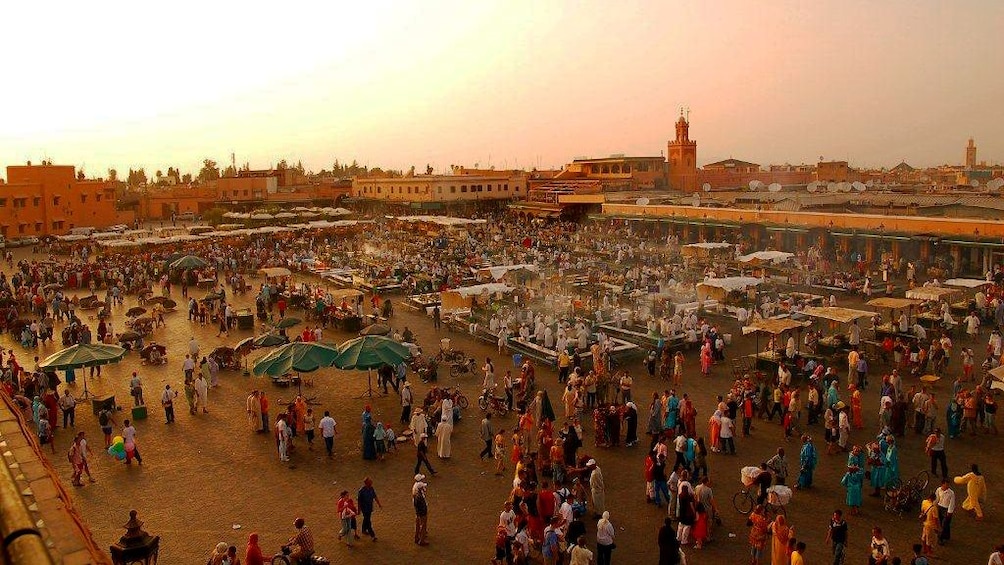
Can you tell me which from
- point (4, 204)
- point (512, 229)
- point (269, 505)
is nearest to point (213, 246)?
point (512, 229)

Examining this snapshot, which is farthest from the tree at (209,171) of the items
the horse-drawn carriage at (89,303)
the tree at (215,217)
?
the horse-drawn carriage at (89,303)

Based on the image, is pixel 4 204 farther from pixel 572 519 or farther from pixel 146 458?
pixel 572 519

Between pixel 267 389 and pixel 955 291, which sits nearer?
pixel 267 389

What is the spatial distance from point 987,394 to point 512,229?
124 ft

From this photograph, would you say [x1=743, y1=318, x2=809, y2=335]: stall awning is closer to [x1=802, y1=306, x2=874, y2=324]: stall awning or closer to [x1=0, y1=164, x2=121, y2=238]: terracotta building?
[x1=802, y1=306, x2=874, y2=324]: stall awning

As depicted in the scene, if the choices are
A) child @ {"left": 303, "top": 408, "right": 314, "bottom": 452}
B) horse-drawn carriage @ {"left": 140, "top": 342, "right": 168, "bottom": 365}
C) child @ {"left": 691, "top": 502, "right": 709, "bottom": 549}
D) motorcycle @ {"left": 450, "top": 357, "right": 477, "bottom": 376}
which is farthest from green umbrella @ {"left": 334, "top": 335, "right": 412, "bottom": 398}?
child @ {"left": 691, "top": 502, "right": 709, "bottom": 549}

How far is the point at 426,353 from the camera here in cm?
1995

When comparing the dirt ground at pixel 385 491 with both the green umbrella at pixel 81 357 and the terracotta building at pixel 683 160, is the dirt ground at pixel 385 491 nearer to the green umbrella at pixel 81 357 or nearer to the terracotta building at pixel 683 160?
the green umbrella at pixel 81 357

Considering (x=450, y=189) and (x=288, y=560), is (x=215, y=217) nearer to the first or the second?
(x=450, y=189)

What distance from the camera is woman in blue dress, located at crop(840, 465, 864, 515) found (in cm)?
1010

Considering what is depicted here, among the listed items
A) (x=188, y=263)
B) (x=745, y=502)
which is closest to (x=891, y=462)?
(x=745, y=502)

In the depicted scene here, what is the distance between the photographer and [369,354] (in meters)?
14.9

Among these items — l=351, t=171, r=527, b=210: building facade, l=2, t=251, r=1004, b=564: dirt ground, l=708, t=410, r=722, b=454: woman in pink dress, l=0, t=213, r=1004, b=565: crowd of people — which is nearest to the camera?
l=0, t=213, r=1004, b=565: crowd of people

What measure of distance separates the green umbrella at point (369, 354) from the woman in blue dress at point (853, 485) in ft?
28.0
